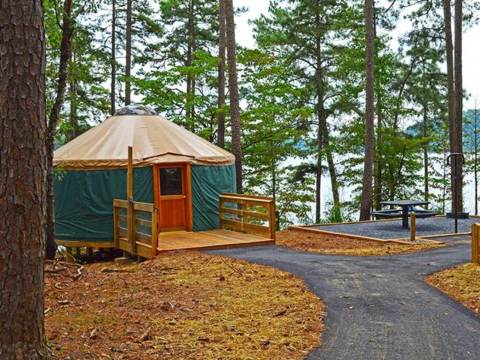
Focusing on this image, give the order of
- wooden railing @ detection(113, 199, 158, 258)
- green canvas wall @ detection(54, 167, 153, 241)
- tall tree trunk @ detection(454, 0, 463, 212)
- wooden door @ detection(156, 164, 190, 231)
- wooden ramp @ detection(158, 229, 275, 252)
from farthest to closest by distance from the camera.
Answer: tall tree trunk @ detection(454, 0, 463, 212), wooden door @ detection(156, 164, 190, 231), green canvas wall @ detection(54, 167, 153, 241), wooden ramp @ detection(158, 229, 275, 252), wooden railing @ detection(113, 199, 158, 258)

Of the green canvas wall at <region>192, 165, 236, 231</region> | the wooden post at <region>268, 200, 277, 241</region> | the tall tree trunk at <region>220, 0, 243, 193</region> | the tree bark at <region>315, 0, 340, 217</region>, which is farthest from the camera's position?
the tree bark at <region>315, 0, 340, 217</region>

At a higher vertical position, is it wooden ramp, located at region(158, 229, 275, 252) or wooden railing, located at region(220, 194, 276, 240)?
wooden railing, located at region(220, 194, 276, 240)

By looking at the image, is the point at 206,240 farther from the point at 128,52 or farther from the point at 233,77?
the point at 128,52

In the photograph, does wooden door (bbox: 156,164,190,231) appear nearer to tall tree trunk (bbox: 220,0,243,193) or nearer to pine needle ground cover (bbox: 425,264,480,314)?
tall tree trunk (bbox: 220,0,243,193)

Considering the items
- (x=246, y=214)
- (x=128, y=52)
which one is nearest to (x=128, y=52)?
(x=128, y=52)

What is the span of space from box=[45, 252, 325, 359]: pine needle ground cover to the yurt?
3.44 meters

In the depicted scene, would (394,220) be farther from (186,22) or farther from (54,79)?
(186,22)

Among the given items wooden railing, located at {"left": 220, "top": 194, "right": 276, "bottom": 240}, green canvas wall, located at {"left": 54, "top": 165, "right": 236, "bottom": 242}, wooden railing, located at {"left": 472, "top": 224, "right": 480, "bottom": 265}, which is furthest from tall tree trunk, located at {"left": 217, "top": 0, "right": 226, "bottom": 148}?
wooden railing, located at {"left": 472, "top": 224, "right": 480, "bottom": 265}

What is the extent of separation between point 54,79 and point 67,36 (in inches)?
59.9

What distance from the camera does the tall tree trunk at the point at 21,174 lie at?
286cm

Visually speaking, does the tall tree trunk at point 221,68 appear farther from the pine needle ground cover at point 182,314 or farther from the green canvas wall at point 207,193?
the pine needle ground cover at point 182,314

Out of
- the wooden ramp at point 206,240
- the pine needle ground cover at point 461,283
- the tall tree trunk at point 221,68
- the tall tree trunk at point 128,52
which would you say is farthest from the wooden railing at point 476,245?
the tall tree trunk at point 128,52

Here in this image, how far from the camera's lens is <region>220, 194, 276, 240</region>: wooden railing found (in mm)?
9531

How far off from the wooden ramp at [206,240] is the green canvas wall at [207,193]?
0.28 metres
